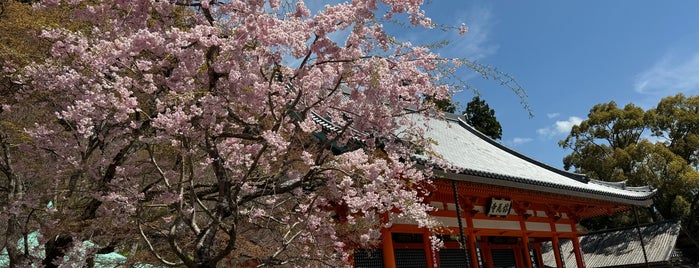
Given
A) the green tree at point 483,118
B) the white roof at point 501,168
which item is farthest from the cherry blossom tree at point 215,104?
the green tree at point 483,118

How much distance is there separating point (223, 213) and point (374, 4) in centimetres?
246

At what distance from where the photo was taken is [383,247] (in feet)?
27.0

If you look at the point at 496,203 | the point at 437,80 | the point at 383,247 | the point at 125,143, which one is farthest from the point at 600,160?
the point at 125,143

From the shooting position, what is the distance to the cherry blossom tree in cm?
412

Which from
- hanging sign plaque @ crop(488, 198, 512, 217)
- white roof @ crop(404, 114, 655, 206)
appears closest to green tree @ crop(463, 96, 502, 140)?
white roof @ crop(404, 114, 655, 206)

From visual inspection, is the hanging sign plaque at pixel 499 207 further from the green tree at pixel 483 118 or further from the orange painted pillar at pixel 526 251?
the green tree at pixel 483 118

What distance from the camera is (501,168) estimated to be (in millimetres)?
12086

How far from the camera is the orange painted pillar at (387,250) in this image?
809cm

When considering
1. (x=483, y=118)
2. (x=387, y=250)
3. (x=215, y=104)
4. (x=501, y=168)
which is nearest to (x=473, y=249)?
(x=501, y=168)

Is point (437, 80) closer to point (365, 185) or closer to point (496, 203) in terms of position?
point (365, 185)

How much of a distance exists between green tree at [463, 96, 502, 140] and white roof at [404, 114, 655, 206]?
21.5 meters

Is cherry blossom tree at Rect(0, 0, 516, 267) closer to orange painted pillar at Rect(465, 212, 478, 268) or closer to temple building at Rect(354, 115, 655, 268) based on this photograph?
temple building at Rect(354, 115, 655, 268)

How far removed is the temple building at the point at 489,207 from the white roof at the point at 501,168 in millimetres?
22

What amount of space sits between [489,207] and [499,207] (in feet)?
1.18
